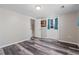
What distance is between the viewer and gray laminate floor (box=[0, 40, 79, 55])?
1.25 metres

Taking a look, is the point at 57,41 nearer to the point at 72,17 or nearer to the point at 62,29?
the point at 62,29

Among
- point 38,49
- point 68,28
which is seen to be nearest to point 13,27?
point 38,49

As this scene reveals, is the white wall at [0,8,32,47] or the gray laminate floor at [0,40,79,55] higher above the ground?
the white wall at [0,8,32,47]

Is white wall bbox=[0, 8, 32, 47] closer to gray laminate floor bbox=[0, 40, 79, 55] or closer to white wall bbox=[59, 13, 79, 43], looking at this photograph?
gray laminate floor bbox=[0, 40, 79, 55]

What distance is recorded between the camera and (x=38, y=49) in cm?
134

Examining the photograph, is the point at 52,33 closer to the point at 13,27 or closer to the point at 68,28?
the point at 68,28

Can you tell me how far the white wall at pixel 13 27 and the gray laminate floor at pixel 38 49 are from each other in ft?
0.30

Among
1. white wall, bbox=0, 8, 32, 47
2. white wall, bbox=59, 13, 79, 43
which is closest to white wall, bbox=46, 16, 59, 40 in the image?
white wall, bbox=59, 13, 79, 43

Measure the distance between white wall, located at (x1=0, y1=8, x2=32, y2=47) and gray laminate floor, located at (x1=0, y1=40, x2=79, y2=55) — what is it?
0.30 feet

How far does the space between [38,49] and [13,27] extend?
21.5 inches

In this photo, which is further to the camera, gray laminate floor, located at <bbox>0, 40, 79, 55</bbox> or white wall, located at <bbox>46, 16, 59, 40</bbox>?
white wall, located at <bbox>46, 16, 59, 40</bbox>

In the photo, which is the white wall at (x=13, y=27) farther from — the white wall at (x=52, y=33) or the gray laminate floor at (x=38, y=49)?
the white wall at (x=52, y=33)
